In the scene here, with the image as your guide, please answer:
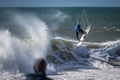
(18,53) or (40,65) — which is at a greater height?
(18,53)

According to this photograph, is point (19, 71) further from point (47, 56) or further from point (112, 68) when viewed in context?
point (112, 68)

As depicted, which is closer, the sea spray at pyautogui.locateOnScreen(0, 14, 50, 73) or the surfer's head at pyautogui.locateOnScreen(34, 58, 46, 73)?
the surfer's head at pyautogui.locateOnScreen(34, 58, 46, 73)

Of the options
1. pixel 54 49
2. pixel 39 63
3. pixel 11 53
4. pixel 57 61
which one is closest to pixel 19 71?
pixel 11 53

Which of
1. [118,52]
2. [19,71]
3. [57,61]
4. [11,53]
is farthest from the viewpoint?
[118,52]

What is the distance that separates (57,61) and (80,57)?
179cm

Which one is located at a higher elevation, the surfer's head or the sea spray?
the sea spray

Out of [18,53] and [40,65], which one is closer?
[40,65]

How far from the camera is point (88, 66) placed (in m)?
16.8

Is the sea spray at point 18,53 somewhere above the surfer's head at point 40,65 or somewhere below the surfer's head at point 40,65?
above

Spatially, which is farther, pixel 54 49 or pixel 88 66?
pixel 54 49

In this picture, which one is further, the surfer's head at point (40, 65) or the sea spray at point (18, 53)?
the sea spray at point (18, 53)

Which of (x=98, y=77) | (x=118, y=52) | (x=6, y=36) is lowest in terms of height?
(x=98, y=77)

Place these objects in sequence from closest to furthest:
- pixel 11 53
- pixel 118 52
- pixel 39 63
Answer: pixel 39 63
pixel 11 53
pixel 118 52

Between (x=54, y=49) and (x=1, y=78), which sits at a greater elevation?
(x=54, y=49)
